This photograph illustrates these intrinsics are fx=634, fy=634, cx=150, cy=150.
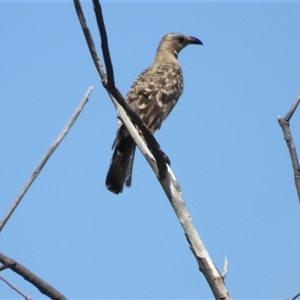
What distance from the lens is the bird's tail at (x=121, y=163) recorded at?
16.3 feet

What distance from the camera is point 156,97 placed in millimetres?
5938

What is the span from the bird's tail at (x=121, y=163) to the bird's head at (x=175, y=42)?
8.74 feet

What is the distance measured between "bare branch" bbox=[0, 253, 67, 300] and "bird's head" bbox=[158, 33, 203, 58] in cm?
542

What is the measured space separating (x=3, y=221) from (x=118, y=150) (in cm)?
286

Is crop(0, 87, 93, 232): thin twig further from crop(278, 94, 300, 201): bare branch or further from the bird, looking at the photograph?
the bird

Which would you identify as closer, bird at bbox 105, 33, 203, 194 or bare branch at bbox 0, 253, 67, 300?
bare branch at bbox 0, 253, 67, 300

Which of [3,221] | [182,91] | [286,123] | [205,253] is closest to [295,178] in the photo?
[286,123]

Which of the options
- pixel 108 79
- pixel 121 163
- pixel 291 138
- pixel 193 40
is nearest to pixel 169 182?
pixel 108 79

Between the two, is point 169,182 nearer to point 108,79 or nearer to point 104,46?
point 108,79

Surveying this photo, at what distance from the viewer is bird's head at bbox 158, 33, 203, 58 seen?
752cm

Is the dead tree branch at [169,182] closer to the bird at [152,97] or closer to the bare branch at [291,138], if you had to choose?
the bare branch at [291,138]

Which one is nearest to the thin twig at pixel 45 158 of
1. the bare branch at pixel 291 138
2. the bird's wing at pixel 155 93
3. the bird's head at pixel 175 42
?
the bare branch at pixel 291 138

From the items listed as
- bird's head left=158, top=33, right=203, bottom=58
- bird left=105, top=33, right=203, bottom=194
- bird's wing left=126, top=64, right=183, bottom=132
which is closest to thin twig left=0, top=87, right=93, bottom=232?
bird left=105, top=33, right=203, bottom=194

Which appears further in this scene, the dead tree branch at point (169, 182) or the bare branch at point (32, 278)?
the dead tree branch at point (169, 182)
